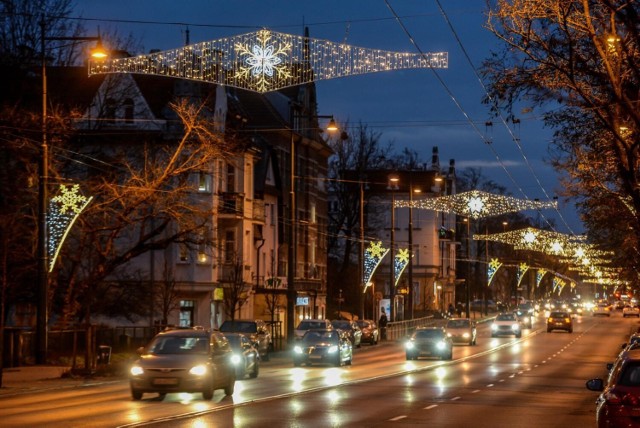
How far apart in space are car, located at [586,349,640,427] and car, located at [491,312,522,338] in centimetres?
6728

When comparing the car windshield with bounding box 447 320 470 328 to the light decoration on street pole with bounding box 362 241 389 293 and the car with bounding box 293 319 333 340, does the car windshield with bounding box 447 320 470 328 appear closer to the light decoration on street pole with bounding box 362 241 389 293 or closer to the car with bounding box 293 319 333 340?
the light decoration on street pole with bounding box 362 241 389 293

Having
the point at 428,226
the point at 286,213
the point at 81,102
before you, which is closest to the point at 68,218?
the point at 81,102

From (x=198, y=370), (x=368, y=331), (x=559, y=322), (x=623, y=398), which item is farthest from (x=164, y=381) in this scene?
(x=559, y=322)

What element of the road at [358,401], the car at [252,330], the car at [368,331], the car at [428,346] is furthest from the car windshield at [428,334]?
the car at [368,331]

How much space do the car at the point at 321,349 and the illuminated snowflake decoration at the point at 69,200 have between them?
1145 centimetres

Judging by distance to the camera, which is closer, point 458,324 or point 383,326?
point 458,324

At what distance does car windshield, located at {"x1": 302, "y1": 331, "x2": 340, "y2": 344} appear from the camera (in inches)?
1767

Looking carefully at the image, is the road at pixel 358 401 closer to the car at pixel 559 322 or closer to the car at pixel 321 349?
the car at pixel 321 349

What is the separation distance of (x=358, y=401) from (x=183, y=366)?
3966 mm

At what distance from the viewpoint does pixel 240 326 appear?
49.7 meters

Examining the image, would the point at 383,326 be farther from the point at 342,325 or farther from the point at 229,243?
the point at 342,325

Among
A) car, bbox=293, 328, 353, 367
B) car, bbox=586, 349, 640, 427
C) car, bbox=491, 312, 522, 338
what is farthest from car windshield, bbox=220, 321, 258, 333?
car, bbox=491, 312, 522, 338

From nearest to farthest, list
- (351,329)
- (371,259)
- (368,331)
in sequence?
(351,329)
(368,331)
(371,259)

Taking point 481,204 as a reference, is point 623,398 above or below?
below
